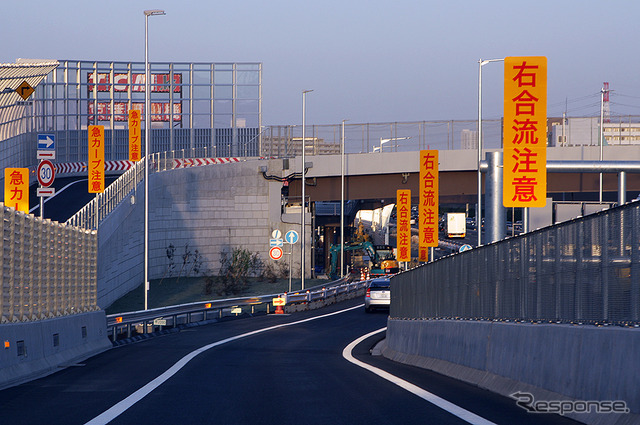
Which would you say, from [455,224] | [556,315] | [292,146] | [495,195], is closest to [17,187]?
[495,195]

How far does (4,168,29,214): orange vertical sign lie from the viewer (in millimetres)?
27438

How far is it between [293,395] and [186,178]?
4610cm

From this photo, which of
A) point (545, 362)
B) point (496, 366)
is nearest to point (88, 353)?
point (496, 366)

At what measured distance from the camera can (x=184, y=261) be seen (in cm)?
5578

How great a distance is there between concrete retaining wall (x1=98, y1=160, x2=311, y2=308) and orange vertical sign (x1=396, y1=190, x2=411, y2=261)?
1395 centimetres

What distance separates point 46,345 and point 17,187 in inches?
540

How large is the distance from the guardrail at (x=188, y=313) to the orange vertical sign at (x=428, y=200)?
8.11 m

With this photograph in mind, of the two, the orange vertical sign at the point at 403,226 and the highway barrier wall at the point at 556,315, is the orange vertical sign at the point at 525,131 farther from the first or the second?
the orange vertical sign at the point at 403,226

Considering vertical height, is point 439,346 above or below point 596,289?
below

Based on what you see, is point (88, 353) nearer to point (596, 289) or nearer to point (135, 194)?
point (596, 289)

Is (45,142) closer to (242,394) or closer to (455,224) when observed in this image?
(242,394)

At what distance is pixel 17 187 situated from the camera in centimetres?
2811

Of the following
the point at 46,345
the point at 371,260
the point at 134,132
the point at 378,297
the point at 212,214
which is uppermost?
the point at 134,132

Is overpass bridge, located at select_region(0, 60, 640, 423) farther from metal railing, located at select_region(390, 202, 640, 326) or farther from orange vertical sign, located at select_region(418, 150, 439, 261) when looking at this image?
orange vertical sign, located at select_region(418, 150, 439, 261)
